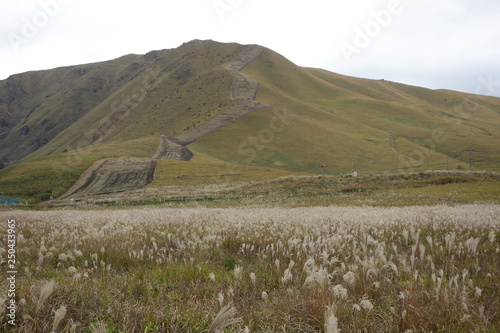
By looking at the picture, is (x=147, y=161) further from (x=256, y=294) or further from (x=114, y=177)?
(x=256, y=294)

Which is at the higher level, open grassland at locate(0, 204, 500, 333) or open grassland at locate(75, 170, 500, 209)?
Result: open grassland at locate(0, 204, 500, 333)

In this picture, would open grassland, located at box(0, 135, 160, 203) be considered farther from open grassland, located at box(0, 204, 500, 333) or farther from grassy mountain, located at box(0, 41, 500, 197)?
open grassland, located at box(0, 204, 500, 333)

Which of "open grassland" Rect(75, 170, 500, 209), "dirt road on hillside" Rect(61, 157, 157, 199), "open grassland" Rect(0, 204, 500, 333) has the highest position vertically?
"open grassland" Rect(0, 204, 500, 333)

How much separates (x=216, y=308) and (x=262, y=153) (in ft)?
421

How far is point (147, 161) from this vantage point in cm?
10825

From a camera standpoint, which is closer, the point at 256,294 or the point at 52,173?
the point at 256,294

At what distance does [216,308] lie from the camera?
3045 millimetres

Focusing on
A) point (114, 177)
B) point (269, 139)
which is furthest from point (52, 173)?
point (269, 139)

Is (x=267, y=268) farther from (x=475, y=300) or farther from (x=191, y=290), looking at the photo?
(x=475, y=300)

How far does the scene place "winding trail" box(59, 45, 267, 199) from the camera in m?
78.2

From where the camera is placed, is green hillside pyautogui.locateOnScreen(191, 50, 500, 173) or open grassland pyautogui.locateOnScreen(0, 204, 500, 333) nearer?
open grassland pyautogui.locateOnScreen(0, 204, 500, 333)

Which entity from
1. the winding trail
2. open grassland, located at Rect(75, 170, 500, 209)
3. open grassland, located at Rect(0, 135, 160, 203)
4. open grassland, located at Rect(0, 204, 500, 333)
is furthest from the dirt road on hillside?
open grassland, located at Rect(0, 204, 500, 333)

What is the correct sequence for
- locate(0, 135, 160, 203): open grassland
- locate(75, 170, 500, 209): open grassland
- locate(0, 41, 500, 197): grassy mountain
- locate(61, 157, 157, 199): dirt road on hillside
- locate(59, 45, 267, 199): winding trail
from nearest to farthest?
1. locate(75, 170, 500, 209): open grassland
2. locate(61, 157, 157, 199): dirt road on hillside
3. locate(59, 45, 267, 199): winding trail
4. locate(0, 135, 160, 203): open grassland
5. locate(0, 41, 500, 197): grassy mountain

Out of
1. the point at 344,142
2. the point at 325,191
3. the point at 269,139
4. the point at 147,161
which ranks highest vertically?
the point at 269,139
